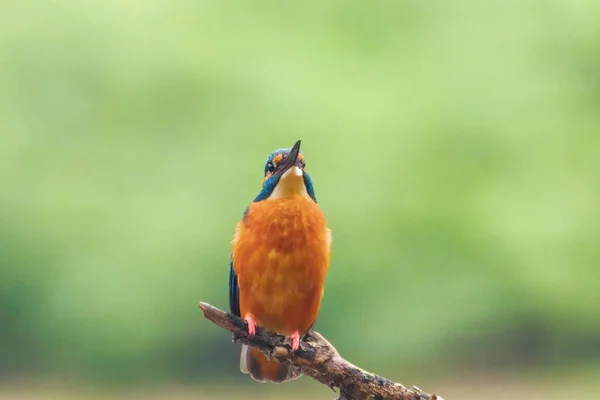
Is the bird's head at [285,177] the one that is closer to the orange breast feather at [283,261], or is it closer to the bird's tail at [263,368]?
the orange breast feather at [283,261]

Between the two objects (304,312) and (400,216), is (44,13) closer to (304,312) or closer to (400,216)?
(400,216)

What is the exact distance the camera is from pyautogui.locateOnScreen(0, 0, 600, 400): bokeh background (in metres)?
1.97

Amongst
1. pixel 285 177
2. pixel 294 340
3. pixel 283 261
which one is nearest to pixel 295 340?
pixel 294 340

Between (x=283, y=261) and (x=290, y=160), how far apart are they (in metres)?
0.19

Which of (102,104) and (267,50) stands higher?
(267,50)

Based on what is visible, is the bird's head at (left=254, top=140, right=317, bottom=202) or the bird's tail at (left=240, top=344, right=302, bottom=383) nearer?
the bird's head at (left=254, top=140, right=317, bottom=202)

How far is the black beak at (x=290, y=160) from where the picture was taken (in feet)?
3.75

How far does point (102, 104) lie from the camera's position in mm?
2115

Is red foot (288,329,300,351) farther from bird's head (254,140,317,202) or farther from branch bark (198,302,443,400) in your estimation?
bird's head (254,140,317,202)

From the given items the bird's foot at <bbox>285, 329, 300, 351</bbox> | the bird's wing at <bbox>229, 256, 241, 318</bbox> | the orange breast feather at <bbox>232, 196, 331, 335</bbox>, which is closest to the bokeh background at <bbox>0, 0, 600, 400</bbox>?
the bird's wing at <bbox>229, 256, 241, 318</bbox>

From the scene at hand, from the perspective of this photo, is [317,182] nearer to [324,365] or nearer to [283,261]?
[283,261]

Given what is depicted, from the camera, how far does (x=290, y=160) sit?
1.18 m

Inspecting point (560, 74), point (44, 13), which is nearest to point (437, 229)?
point (560, 74)

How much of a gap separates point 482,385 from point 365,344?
1.13 feet
